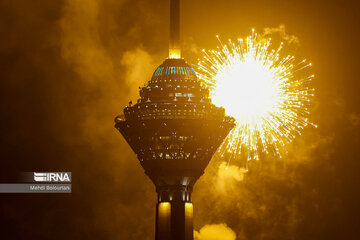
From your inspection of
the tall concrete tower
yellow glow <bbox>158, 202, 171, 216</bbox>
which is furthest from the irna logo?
yellow glow <bbox>158, 202, 171, 216</bbox>

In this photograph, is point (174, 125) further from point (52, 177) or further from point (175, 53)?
point (52, 177)

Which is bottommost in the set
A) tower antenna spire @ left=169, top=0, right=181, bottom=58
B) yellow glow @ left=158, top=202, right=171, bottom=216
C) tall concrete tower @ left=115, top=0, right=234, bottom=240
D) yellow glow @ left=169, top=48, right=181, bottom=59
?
yellow glow @ left=158, top=202, right=171, bottom=216

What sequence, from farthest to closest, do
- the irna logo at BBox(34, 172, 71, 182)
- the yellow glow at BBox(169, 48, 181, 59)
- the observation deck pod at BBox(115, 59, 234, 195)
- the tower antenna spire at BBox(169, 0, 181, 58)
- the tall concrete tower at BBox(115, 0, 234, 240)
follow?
the irna logo at BBox(34, 172, 71, 182), the yellow glow at BBox(169, 48, 181, 59), the tower antenna spire at BBox(169, 0, 181, 58), the tall concrete tower at BBox(115, 0, 234, 240), the observation deck pod at BBox(115, 59, 234, 195)

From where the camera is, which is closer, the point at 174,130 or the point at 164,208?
the point at 174,130

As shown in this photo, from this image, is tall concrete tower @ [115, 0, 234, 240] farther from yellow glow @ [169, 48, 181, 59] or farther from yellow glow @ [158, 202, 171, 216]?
yellow glow @ [169, 48, 181, 59]

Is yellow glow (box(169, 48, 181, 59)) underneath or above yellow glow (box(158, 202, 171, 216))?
above

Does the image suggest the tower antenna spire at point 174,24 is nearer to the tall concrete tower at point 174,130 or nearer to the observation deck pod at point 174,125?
the tall concrete tower at point 174,130

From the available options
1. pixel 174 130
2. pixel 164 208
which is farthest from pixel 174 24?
pixel 164 208

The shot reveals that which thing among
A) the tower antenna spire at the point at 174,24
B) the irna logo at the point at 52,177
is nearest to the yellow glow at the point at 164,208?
the tower antenna spire at the point at 174,24
